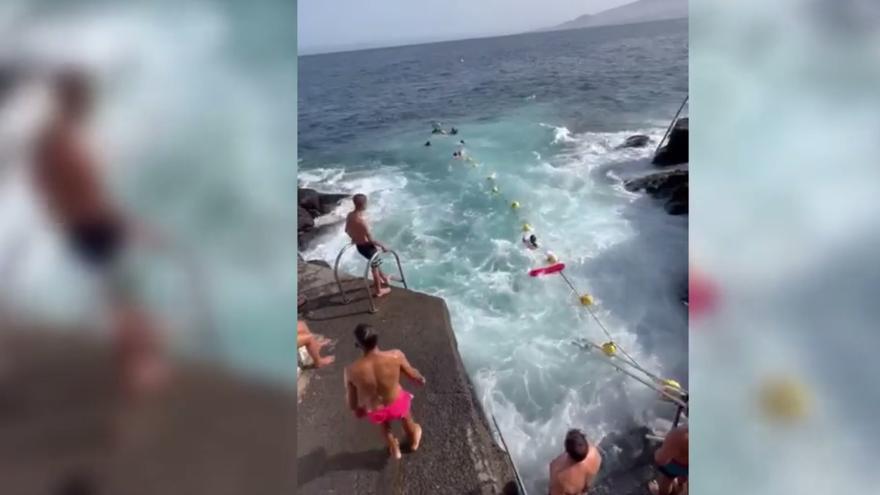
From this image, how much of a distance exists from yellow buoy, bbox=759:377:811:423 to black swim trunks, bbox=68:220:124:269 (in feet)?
7.21

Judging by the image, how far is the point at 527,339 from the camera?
259cm

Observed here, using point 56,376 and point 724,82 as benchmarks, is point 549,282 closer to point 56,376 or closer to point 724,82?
point 724,82

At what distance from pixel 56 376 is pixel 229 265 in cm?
59

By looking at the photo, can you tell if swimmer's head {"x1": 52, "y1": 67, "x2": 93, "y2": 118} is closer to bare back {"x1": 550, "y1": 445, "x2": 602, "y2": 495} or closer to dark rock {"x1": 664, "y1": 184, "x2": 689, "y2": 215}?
bare back {"x1": 550, "y1": 445, "x2": 602, "y2": 495}

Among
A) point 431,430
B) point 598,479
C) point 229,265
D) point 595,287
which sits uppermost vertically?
point 229,265

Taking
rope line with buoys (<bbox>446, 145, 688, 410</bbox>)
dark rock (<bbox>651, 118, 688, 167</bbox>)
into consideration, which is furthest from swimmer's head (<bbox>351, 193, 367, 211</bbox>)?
dark rock (<bbox>651, 118, 688, 167</bbox>)

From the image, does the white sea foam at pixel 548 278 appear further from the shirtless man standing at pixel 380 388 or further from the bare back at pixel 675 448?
the shirtless man standing at pixel 380 388

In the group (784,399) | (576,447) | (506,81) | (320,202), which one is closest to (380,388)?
(576,447)

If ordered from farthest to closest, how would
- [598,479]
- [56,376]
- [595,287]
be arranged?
[595,287], [598,479], [56,376]

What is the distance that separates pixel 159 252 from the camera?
5.73 ft

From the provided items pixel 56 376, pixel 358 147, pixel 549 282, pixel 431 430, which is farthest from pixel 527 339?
pixel 358 147

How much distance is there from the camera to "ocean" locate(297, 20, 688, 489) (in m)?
2.42

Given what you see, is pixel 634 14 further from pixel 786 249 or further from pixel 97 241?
pixel 97 241

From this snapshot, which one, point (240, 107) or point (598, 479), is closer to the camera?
point (240, 107)
